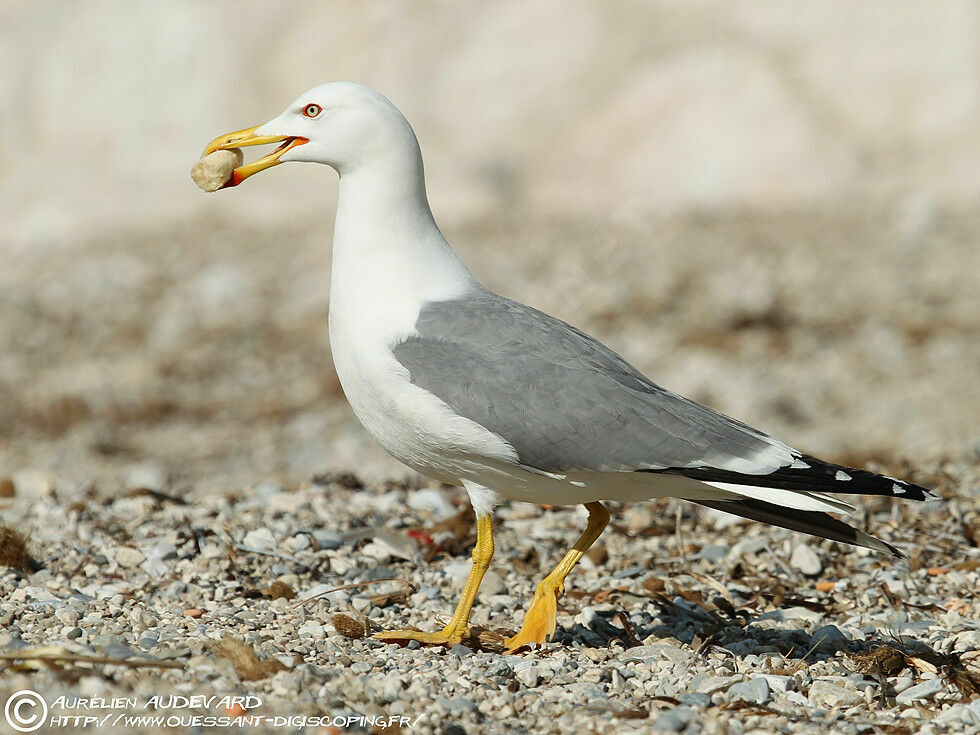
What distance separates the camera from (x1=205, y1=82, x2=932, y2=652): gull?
156 inches

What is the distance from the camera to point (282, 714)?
11.1 feet

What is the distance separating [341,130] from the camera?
4527 millimetres

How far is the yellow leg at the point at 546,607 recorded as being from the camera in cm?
421

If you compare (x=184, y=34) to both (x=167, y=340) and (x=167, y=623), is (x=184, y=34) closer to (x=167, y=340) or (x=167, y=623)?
(x=167, y=340)

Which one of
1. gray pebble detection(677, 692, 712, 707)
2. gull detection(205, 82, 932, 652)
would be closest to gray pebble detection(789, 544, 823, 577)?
gull detection(205, 82, 932, 652)

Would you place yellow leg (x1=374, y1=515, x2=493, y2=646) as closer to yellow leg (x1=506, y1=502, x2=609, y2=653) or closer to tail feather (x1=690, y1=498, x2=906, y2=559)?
yellow leg (x1=506, y1=502, x2=609, y2=653)

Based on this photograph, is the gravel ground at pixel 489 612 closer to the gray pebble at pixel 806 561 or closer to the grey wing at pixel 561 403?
the gray pebble at pixel 806 561

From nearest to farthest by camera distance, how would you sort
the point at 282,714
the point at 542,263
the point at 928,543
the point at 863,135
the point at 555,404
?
the point at 282,714 < the point at 555,404 < the point at 928,543 < the point at 542,263 < the point at 863,135

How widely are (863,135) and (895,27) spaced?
182 centimetres

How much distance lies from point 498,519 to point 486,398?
227cm

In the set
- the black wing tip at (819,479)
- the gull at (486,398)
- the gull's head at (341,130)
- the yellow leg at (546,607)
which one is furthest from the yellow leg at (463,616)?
the gull's head at (341,130)

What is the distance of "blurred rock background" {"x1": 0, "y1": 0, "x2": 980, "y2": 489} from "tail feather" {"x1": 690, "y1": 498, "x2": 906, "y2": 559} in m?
3.60

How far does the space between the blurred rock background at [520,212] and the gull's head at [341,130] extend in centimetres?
321

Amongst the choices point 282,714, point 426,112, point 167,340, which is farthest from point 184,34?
point 282,714
